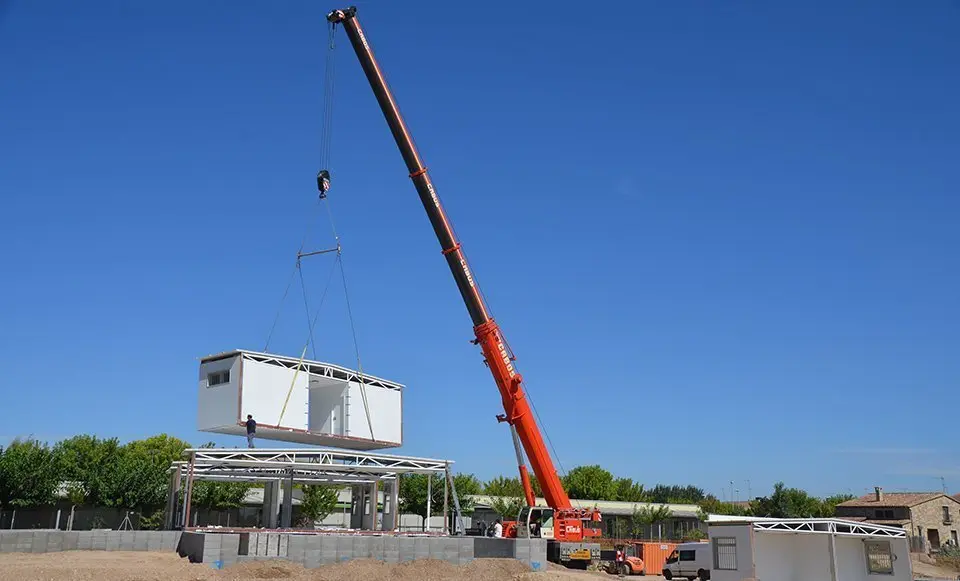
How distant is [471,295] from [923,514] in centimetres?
5877

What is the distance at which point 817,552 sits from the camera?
36938 millimetres

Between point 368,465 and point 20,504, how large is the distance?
28.0m

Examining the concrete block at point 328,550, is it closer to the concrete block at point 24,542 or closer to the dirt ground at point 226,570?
the dirt ground at point 226,570

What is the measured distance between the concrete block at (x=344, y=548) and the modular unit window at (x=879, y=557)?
22487 mm

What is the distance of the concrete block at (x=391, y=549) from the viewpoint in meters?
30.6

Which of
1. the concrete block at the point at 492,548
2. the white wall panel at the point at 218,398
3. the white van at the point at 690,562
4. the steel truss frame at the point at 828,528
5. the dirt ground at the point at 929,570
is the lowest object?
the dirt ground at the point at 929,570

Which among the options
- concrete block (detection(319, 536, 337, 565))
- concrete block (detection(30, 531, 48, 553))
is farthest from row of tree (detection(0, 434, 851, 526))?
concrete block (detection(30, 531, 48, 553))

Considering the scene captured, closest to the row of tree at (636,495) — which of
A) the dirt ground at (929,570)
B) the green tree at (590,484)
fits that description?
the green tree at (590,484)

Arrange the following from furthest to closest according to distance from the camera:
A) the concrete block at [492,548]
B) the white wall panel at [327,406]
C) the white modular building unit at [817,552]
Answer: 1. the white wall panel at [327,406]
2. the white modular building unit at [817,552]
3. the concrete block at [492,548]

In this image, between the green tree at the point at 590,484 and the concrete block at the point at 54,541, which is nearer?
the concrete block at the point at 54,541

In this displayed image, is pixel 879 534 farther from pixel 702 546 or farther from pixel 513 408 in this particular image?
pixel 513 408

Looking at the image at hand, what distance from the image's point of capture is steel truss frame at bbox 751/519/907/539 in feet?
108

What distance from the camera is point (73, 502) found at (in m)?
53.2

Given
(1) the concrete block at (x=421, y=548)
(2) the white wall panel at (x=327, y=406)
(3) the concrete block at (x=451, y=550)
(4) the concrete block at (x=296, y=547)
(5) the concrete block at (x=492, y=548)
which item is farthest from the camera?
(2) the white wall panel at (x=327, y=406)
